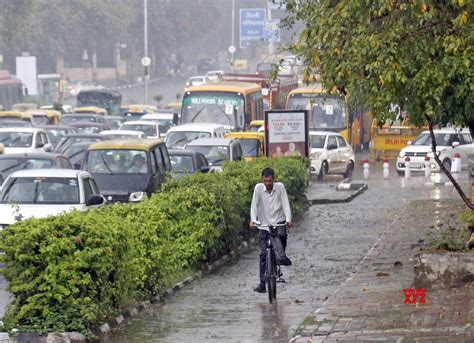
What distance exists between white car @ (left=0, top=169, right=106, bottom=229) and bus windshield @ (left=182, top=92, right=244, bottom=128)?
23.8 meters

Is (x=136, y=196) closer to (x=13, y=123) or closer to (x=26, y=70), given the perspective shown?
(x=13, y=123)

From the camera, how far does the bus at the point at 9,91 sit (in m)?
65.2

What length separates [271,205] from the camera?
15.2 m

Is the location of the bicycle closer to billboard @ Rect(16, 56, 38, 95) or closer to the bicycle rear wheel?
the bicycle rear wheel

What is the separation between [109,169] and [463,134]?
58.7 feet

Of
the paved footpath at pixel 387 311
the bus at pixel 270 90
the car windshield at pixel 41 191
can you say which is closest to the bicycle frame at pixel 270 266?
the paved footpath at pixel 387 311

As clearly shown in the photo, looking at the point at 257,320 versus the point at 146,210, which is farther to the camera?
the point at 146,210

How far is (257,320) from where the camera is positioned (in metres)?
13.7

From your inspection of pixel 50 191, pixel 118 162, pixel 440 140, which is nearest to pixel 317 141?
pixel 440 140

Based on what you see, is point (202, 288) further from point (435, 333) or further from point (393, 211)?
point (393, 211)

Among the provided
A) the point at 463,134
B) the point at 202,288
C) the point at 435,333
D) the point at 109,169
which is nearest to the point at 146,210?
the point at 202,288

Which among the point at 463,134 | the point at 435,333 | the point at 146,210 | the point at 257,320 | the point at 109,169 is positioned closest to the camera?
the point at 435,333

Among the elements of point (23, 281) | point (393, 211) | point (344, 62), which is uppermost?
point (344, 62)

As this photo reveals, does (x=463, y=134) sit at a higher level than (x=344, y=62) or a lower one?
lower
